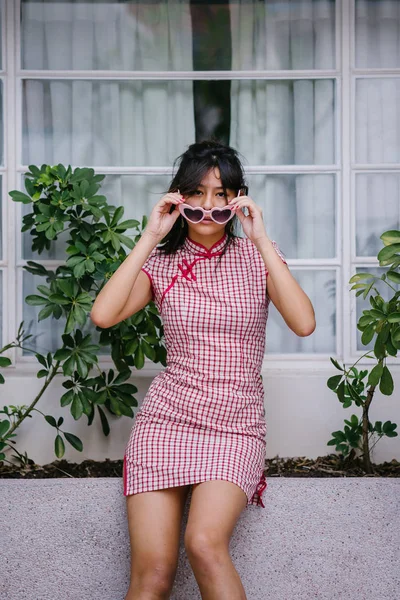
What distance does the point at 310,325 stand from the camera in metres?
2.06

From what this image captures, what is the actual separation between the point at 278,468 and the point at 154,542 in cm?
95

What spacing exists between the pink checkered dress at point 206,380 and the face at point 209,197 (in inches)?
4.1

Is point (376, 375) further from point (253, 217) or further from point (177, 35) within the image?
point (177, 35)

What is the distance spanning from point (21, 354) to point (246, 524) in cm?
129

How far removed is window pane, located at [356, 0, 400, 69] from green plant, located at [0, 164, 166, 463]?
122 cm

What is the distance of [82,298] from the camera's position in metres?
2.45

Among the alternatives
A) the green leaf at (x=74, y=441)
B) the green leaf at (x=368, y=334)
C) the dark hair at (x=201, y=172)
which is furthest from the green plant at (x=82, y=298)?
the green leaf at (x=368, y=334)

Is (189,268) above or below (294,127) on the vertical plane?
below

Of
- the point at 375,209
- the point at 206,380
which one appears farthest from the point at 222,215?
the point at 375,209

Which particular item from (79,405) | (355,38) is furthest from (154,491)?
(355,38)

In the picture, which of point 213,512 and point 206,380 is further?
point 206,380

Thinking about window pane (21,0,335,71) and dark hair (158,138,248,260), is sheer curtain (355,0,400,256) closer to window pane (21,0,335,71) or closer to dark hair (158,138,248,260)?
window pane (21,0,335,71)

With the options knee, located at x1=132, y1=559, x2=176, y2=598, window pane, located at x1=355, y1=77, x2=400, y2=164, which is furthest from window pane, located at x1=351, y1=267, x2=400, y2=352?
knee, located at x1=132, y1=559, x2=176, y2=598

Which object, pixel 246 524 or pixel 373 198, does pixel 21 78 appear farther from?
pixel 246 524
